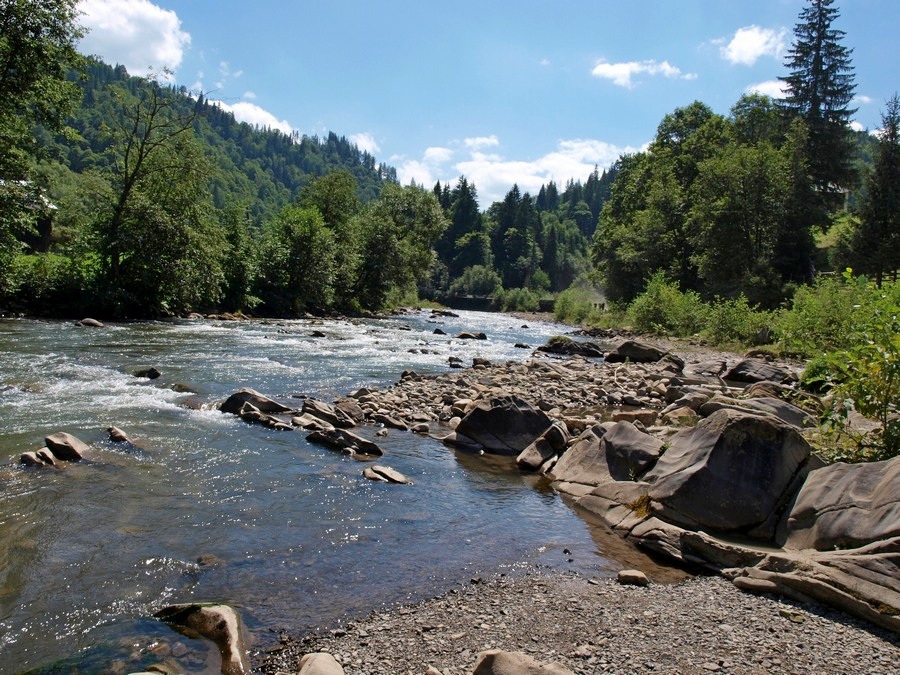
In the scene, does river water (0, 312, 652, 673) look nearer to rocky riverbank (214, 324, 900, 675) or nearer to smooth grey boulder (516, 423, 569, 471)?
smooth grey boulder (516, 423, 569, 471)

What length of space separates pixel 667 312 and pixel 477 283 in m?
74.4

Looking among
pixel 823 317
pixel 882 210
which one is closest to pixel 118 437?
pixel 823 317

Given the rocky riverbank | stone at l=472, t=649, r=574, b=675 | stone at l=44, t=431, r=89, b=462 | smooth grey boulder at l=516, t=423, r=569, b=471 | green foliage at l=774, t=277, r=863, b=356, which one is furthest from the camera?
green foliage at l=774, t=277, r=863, b=356

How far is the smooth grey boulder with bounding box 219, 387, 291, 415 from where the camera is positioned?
13125mm

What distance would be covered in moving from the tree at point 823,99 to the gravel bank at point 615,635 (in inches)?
2159

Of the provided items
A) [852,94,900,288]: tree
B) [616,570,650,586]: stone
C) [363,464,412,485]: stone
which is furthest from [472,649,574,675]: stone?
[852,94,900,288]: tree

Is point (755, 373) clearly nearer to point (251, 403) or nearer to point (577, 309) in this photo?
Answer: point (251, 403)

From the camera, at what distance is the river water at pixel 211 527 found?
514 centimetres

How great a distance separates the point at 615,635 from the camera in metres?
4.96

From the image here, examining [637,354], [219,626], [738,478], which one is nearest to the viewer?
[219,626]

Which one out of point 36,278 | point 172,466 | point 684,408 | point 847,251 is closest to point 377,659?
point 172,466

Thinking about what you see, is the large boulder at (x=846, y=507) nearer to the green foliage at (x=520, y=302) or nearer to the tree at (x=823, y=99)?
the tree at (x=823, y=99)

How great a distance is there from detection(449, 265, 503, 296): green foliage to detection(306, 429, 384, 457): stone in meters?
102

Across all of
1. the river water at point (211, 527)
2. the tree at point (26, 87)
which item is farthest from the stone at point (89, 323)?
the river water at point (211, 527)
